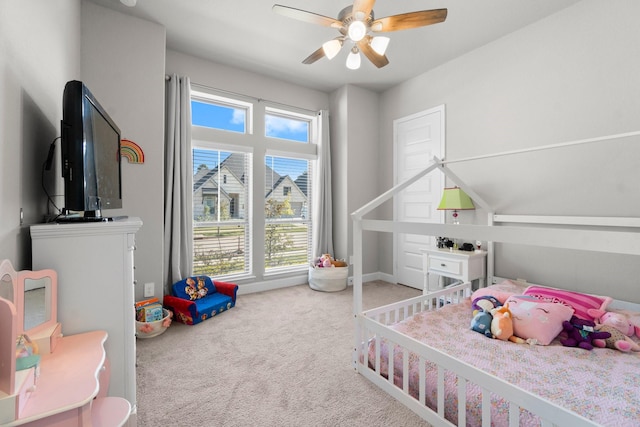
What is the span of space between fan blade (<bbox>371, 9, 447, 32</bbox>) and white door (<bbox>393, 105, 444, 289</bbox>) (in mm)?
1739

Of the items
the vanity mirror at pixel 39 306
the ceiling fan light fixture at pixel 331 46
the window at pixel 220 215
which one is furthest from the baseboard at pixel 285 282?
the ceiling fan light fixture at pixel 331 46

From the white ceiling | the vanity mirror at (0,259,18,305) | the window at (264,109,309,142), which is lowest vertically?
the vanity mirror at (0,259,18,305)

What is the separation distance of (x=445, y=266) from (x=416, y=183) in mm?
1284

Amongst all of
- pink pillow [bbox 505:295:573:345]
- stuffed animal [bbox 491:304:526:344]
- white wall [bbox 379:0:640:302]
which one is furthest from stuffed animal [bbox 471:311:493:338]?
white wall [bbox 379:0:640:302]

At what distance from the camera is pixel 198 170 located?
326 centimetres

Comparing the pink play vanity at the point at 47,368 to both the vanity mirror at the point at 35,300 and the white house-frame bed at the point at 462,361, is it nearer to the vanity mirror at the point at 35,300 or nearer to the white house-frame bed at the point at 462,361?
the vanity mirror at the point at 35,300

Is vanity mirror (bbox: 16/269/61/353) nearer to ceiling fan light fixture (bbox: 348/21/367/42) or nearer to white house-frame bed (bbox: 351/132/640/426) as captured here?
white house-frame bed (bbox: 351/132/640/426)

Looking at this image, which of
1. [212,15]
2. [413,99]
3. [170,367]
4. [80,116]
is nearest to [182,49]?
[212,15]

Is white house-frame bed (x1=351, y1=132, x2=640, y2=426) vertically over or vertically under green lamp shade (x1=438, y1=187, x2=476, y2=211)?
under

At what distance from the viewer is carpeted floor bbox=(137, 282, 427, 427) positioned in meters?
1.43

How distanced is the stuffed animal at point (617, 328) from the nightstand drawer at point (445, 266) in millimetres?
997

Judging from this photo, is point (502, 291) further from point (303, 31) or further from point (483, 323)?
point (303, 31)

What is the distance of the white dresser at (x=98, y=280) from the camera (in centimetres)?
117

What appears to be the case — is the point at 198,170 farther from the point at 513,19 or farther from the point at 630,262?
the point at 630,262
